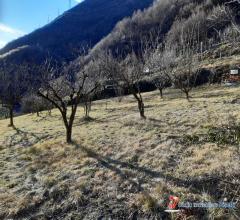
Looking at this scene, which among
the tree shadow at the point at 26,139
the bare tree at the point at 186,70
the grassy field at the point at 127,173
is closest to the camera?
the grassy field at the point at 127,173

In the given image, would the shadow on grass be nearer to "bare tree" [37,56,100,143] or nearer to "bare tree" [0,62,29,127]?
"bare tree" [37,56,100,143]

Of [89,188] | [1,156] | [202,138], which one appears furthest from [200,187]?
[1,156]

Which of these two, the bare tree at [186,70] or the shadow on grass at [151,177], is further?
the bare tree at [186,70]

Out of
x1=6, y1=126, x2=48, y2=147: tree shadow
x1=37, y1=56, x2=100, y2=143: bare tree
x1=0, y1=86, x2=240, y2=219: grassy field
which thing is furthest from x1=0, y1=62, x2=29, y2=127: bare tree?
x1=0, y1=86, x2=240, y2=219: grassy field

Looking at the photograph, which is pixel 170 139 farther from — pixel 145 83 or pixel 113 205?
pixel 145 83

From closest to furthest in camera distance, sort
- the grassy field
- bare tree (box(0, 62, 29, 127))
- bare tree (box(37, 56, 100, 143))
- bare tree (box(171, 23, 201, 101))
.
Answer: the grassy field < bare tree (box(37, 56, 100, 143)) < bare tree (box(171, 23, 201, 101)) < bare tree (box(0, 62, 29, 127))

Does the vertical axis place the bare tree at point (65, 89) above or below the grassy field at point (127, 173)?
above

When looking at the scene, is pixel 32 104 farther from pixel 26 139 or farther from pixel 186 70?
pixel 26 139

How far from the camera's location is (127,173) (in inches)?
631

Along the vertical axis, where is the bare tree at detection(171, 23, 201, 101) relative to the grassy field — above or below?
above

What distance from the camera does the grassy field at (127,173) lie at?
12.9 m

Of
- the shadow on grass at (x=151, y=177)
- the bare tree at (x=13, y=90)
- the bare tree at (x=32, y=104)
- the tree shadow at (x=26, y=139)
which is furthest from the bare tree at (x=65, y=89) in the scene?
the bare tree at (x=32, y=104)

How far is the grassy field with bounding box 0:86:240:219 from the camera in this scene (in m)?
12.9

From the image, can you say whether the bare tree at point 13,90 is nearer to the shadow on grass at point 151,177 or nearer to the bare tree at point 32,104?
the bare tree at point 32,104
